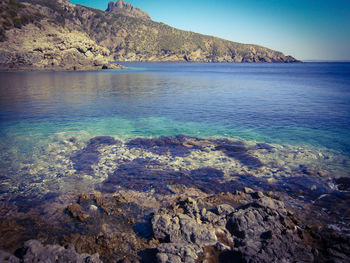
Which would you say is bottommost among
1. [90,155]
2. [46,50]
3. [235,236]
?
[90,155]

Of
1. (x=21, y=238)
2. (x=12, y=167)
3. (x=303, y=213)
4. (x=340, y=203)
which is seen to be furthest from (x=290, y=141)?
(x=12, y=167)

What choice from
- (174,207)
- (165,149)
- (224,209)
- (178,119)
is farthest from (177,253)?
(178,119)

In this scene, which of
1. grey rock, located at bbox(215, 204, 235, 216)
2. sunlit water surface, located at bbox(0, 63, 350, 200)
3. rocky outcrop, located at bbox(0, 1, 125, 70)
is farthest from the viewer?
rocky outcrop, located at bbox(0, 1, 125, 70)

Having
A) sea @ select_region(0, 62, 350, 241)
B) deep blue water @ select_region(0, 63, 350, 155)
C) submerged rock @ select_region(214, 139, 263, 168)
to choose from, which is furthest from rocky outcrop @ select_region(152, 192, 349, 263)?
deep blue water @ select_region(0, 63, 350, 155)

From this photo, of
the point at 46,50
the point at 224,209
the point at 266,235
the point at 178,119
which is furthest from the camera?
the point at 46,50

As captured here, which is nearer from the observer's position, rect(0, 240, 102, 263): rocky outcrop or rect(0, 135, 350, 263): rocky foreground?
rect(0, 240, 102, 263): rocky outcrop

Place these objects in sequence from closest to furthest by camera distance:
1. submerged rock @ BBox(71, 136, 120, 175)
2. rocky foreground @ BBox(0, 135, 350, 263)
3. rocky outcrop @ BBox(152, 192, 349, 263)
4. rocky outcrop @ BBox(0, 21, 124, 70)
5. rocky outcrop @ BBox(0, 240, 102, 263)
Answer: rocky outcrop @ BBox(0, 240, 102, 263), rocky outcrop @ BBox(152, 192, 349, 263), rocky foreground @ BBox(0, 135, 350, 263), submerged rock @ BBox(71, 136, 120, 175), rocky outcrop @ BBox(0, 21, 124, 70)

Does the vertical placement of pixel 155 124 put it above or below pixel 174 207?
below

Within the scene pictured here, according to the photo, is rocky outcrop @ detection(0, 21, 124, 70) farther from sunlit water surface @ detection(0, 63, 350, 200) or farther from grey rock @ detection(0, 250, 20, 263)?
grey rock @ detection(0, 250, 20, 263)

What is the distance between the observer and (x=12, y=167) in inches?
437

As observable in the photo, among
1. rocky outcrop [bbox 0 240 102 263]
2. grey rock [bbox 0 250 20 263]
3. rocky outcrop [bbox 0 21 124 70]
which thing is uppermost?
rocky outcrop [bbox 0 21 124 70]

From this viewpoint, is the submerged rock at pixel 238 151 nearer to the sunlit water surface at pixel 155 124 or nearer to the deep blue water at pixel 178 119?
the sunlit water surface at pixel 155 124

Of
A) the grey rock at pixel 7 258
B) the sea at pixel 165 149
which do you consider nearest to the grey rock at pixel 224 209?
the sea at pixel 165 149

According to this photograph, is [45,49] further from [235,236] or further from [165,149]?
[235,236]
